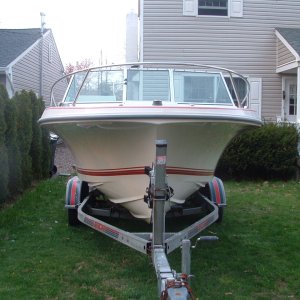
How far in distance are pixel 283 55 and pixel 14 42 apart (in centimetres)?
1175

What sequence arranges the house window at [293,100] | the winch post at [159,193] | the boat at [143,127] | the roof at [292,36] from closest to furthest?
the winch post at [159,193], the boat at [143,127], the roof at [292,36], the house window at [293,100]

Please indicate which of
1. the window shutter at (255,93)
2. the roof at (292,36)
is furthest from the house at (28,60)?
the roof at (292,36)

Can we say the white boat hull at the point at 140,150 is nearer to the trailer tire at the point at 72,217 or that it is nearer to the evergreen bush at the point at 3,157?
the trailer tire at the point at 72,217

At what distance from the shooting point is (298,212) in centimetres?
848

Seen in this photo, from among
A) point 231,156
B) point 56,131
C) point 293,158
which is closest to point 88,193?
point 56,131

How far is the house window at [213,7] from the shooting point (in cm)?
1522

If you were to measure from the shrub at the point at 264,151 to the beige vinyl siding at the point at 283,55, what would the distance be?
3.22m

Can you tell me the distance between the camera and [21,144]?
9773mm

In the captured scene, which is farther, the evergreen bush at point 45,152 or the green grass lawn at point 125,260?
the evergreen bush at point 45,152

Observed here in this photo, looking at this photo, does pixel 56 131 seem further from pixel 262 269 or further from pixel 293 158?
pixel 293 158

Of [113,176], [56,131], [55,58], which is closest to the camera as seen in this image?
[113,176]

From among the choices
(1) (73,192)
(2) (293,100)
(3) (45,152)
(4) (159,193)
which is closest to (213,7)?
(2) (293,100)

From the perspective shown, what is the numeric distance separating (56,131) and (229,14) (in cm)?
1019

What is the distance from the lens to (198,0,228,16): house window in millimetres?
15219
